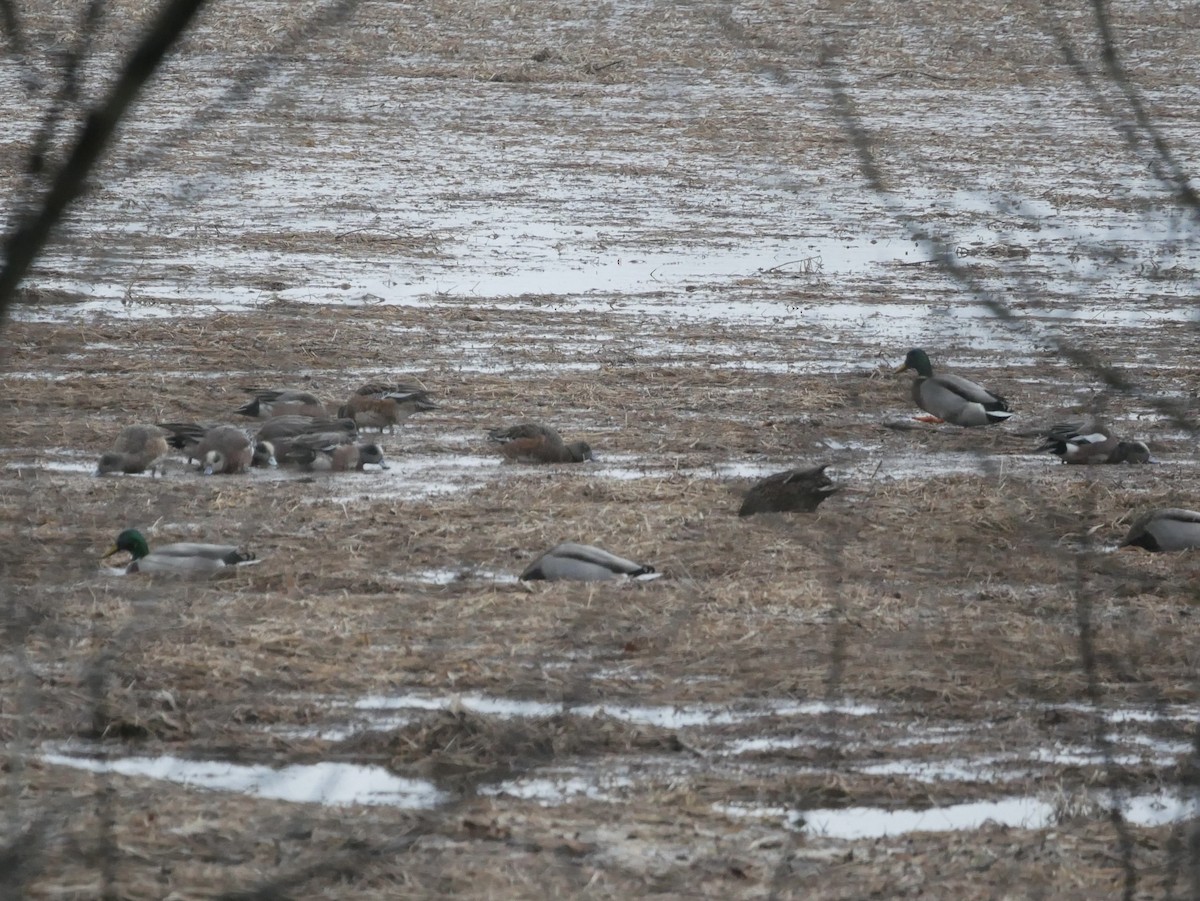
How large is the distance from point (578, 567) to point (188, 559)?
4.75 ft

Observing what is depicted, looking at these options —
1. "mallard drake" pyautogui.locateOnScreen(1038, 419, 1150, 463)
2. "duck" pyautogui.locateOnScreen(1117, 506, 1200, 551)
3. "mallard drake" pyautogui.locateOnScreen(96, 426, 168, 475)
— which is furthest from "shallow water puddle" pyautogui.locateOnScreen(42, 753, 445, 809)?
"mallard drake" pyautogui.locateOnScreen(1038, 419, 1150, 463)

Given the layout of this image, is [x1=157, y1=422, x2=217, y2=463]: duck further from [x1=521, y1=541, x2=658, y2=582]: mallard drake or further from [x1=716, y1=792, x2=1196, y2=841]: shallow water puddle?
[x1=716, y1=792, x2=1196, y2=841]: shallow water puddle

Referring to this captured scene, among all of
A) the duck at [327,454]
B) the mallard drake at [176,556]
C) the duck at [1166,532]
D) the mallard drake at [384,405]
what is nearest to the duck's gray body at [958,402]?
the duck at [1166,532]

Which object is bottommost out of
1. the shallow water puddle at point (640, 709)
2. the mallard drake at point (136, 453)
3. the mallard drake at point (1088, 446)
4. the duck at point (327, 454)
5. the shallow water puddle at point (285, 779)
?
the mallard drake at point (1088, 446)

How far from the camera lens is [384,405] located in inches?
343

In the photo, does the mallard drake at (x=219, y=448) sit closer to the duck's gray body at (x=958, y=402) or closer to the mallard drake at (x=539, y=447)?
the mallard drake at (x=539, y=447)

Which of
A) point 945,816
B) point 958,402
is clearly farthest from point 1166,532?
point 945,816

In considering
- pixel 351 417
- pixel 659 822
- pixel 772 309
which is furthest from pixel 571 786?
pixel 772 309

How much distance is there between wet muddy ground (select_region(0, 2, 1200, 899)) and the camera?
141 inches

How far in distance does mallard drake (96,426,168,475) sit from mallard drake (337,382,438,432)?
112cm

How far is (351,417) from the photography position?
8602 millimetres

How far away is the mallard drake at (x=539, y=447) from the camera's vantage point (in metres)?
8.19

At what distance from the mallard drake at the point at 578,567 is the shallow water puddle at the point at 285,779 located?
1.86 metres

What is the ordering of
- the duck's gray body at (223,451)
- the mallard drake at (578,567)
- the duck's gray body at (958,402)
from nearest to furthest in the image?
the mallard drake at (578,567)
the duck's gray body at (223,451)
the duck's gray body at (958,402)
